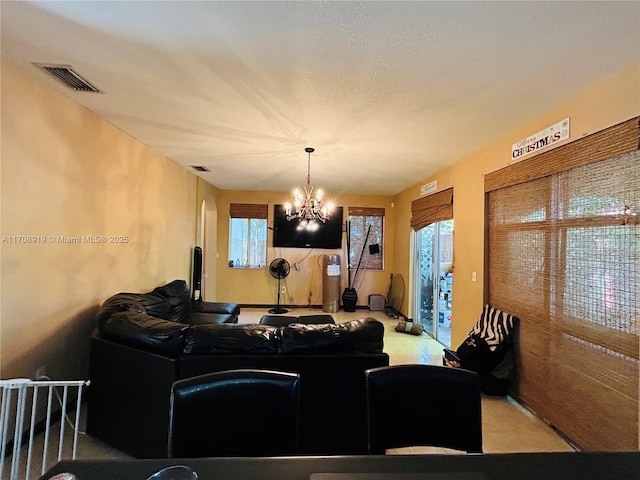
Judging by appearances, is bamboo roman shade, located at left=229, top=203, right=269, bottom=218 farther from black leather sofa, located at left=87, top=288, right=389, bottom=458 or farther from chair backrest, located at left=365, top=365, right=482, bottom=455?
chair backrest, located at left=365, top=365, right=482, bottom=455

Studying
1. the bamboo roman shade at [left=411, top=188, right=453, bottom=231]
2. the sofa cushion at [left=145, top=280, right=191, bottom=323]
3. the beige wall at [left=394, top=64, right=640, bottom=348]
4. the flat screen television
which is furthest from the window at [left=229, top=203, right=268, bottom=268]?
the beige wall at [left=394, top=64, right=640, bottom=348]

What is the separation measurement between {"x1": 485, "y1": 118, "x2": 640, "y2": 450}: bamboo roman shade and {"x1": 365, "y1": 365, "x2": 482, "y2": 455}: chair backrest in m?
1.55

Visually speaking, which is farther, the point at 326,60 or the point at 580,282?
the point at 580,282

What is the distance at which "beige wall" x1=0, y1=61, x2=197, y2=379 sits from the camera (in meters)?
2.23

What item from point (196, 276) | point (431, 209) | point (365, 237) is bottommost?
point (196, 276)

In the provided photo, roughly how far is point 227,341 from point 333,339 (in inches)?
27.1

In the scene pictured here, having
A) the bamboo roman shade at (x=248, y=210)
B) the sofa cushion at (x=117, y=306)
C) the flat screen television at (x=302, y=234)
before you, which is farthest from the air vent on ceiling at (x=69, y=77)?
the flat screen television at (x=302, y=234)

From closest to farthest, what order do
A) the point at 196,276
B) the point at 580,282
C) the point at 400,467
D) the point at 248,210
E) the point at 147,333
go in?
the point at 400,467 → the point at 147,333 → the point at 580,282 → the point at 196,276 → the point at 248,210

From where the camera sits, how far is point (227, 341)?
2.14 meters

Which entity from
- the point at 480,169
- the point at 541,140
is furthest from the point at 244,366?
the point at 480,169

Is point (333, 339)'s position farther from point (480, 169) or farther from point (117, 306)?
point (480, 169)

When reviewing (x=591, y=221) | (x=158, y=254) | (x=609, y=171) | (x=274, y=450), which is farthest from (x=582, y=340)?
(x=158, y=254)

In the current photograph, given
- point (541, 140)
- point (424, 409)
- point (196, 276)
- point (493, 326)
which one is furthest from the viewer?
point (196, 276)

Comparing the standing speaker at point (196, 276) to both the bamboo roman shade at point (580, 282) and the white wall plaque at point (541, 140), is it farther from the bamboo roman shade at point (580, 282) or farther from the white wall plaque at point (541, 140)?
the white wall plaque at point (541, 140)
